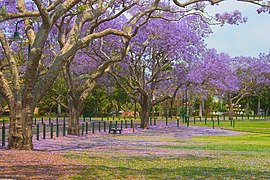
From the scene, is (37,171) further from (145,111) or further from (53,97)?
(53,97)

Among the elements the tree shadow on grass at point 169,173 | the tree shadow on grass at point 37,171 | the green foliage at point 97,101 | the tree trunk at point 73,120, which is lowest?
the tree shadow on grass at point 169,173

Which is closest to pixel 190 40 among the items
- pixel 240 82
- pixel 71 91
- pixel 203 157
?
pixel 71 91

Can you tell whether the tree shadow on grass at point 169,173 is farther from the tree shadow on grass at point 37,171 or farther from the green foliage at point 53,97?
the green foliage at point 53,97

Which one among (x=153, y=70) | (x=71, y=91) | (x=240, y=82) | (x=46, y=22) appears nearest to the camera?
(x=46, y=22)

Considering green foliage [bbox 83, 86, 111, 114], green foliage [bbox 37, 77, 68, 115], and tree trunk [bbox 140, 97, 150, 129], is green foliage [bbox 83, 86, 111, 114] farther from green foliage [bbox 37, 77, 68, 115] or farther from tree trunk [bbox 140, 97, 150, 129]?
tree trunk [bbox 140, 97, 150, 129]

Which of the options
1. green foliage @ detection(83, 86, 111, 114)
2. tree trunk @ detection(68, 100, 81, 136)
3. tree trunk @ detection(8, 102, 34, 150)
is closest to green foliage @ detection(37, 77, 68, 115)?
green foliage @ detection(83, 86, 111, 114)

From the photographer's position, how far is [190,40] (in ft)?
115

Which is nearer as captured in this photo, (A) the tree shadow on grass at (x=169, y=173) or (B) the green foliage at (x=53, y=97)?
(A) the tree shadow on grass at (x=169, y=173)

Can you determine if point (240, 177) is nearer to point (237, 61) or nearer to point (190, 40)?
point (190, 40)

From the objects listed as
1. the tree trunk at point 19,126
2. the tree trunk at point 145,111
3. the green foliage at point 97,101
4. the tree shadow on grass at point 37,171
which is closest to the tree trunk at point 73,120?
the tree trunk at point 145,111

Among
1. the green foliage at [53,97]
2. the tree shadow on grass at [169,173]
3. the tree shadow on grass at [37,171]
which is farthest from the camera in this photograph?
the green foliage at [53,97]

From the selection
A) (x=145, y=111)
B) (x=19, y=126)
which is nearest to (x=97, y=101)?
(x=145, y=111)

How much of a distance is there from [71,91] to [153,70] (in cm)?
1192

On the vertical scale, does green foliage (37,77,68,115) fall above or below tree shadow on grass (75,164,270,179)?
above
